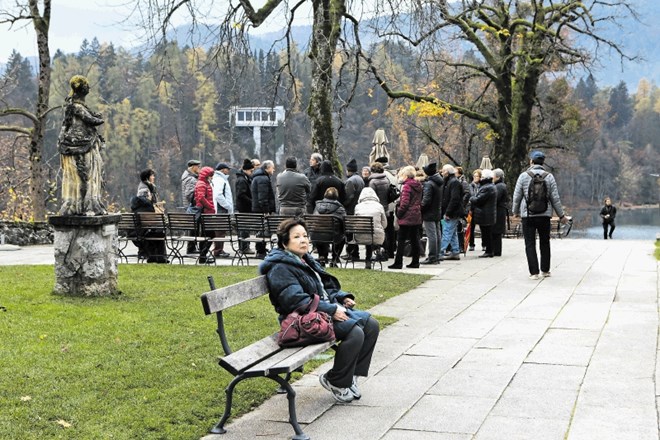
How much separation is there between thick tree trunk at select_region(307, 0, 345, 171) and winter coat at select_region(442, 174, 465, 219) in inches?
108

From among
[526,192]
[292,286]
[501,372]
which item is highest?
[526,192]

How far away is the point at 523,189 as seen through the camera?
1384cm

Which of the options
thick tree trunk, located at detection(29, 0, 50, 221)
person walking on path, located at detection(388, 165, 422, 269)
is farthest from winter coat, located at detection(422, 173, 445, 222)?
thick tree trunk, located at detection(29, 0, 50, 221)

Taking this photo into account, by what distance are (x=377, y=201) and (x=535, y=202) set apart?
2.76 meters

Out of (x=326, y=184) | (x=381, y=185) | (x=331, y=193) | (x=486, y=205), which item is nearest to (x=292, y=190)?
(x=326, y=184)

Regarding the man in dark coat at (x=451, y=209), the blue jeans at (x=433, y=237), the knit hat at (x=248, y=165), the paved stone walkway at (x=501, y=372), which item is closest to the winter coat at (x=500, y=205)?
the man in dark coat at (x=451, y=209)

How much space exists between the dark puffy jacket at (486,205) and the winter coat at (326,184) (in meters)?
2.91

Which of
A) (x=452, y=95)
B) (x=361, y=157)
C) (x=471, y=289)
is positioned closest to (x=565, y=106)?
(x=452, y=95)

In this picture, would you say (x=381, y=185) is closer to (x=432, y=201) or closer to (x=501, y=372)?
(x=432, y=201)

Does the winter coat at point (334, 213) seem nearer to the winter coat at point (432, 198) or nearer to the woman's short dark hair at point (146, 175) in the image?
the winter coat at point (432, 198)

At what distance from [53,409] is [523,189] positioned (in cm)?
934

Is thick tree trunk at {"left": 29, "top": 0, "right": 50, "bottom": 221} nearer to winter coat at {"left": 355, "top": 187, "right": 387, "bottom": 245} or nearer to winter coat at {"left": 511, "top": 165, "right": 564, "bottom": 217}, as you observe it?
winter coat at {"left": 355, "top": 187, "right": 387, "bottom": 245}

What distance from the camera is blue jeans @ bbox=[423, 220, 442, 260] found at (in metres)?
16.0

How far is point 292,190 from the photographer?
52.4 feet
